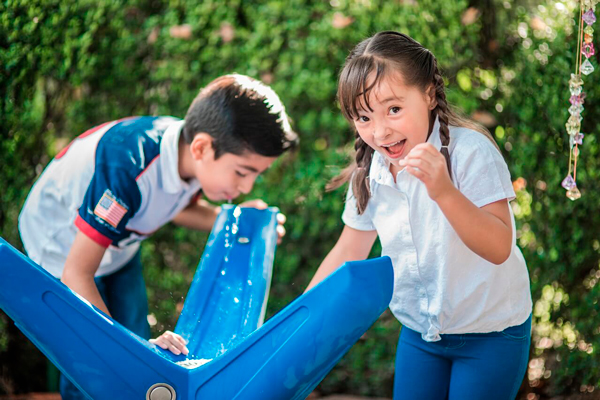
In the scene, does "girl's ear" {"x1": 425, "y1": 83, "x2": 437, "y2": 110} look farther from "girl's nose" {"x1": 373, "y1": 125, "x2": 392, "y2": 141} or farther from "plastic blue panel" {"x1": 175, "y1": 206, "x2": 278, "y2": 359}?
"plastic blue panel" {"x1": 175, "y1": 206, "x2": 278, "y2": 359}

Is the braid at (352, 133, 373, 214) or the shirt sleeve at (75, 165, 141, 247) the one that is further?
the shirt sleeve at (75, 165, 141, 247)

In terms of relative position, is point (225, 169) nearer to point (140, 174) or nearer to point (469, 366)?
point (140, 174)

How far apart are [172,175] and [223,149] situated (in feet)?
0.68

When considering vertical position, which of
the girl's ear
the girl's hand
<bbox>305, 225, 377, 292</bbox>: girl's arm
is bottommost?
<bbox>305, 225, 377, 292</bbox>: girl's arm

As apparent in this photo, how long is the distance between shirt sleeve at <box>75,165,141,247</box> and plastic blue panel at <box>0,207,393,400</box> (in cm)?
58

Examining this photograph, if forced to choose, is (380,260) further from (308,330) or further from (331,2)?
(331,2)

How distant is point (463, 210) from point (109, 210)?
47.4 inches

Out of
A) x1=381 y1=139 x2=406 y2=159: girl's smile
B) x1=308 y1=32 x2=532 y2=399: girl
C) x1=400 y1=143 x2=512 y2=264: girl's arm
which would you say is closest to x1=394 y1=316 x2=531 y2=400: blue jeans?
x1=308 y1=32 x2=532 y2=399: girl

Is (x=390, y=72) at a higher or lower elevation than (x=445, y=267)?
higher

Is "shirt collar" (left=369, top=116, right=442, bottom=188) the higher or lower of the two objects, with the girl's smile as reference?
lower

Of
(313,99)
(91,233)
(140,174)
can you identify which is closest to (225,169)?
(140,174)

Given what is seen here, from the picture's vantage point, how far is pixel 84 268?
2.24 m

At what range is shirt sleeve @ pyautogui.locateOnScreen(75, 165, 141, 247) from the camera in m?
2.25

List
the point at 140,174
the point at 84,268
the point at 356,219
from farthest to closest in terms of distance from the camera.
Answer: the point at 140,174 < the point at 84,268 < the point at 356,219
